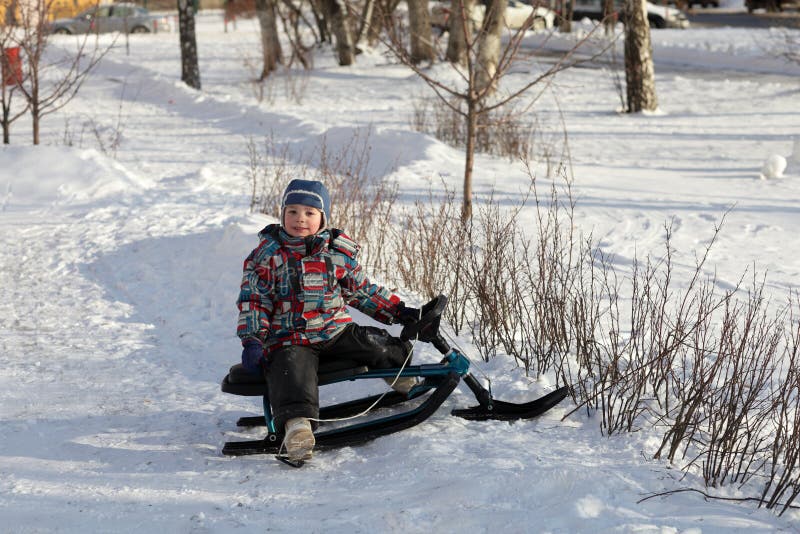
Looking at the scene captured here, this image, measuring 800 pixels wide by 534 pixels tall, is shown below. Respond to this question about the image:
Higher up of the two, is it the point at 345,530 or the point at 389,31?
the point at 389,31

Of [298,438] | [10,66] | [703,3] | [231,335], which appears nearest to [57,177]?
[10,66]

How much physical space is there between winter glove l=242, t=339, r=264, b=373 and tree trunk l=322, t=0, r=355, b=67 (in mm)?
18111

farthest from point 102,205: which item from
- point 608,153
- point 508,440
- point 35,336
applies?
point 608,153

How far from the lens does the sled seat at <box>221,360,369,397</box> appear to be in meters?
3.87

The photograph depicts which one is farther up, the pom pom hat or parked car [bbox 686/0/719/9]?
parked car [bbox 686/0/719/9]

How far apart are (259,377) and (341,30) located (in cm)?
1862

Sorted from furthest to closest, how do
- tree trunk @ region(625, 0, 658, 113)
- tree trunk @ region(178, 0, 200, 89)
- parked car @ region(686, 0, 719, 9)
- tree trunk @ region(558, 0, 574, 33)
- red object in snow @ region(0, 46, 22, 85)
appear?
1. parked car @ region(686, 0, 719, 9)
2. tree trunk @ region(178, 0, 200, 89)
3. tree trunk @ region(625, 0, 658, 113)
4. red object in snow @ region(0, 46, 22, 85)
5. tree trunk @ region(558, 0, 574, 33)

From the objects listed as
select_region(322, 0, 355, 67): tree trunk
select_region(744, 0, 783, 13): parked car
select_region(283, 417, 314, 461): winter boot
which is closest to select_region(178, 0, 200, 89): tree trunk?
select_region(322, 0, 355, 67): tree trunk

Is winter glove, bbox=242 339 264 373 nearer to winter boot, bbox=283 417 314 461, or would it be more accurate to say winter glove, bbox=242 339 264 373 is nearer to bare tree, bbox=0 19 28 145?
winter boot, bbox=283 417 314 461

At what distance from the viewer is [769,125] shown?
1339 cm

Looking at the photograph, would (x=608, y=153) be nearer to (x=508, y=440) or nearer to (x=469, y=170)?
(x=469, y=170)

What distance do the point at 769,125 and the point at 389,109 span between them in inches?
237

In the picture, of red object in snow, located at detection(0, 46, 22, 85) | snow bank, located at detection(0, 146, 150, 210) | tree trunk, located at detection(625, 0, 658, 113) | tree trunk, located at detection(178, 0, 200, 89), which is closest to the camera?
snow bank, located at detection(0, 146, 150, 210)

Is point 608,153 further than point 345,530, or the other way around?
point 608,153
